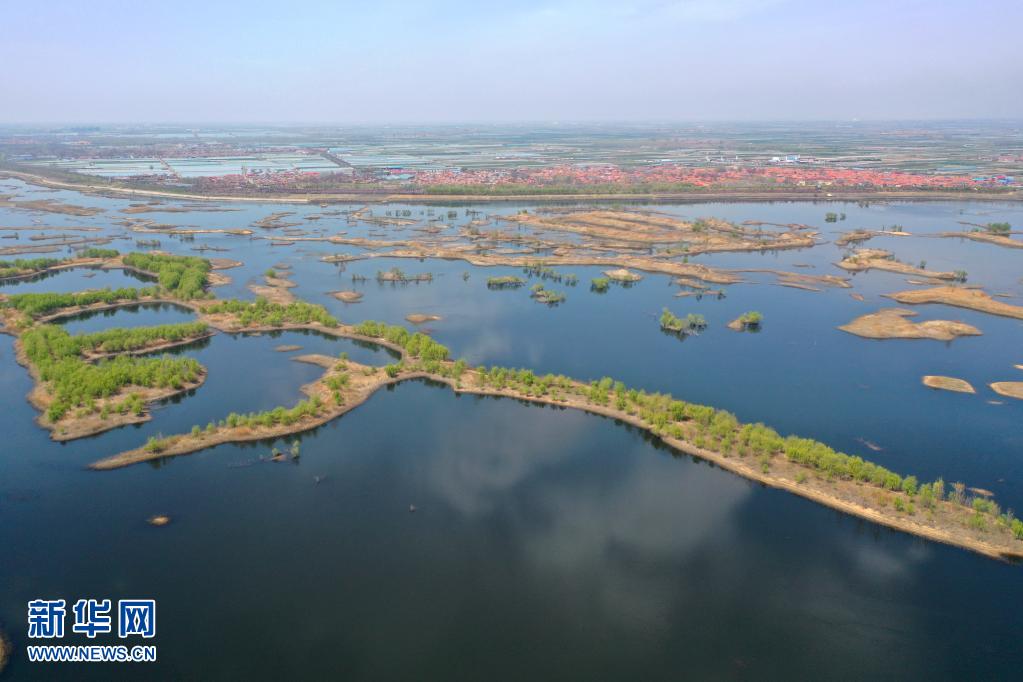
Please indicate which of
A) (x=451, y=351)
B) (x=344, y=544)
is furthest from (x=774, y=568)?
(x=451, y=351)

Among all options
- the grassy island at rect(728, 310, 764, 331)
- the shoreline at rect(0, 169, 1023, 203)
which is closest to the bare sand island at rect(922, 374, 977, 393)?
the grassy island at rect(728, 310, 764, 331)

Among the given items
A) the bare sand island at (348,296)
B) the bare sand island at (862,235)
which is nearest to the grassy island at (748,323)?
the bare sand island at (348,296)

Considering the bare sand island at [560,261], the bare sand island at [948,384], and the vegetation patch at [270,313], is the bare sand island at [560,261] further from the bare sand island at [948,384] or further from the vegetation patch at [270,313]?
the bare sand island at [948,384]

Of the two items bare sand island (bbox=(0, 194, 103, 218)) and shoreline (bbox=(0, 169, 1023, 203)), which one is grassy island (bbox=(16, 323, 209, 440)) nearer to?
bare sand island (bbox=(0, 194, 103, 218))

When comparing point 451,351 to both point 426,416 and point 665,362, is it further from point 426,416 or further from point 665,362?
point 665,362

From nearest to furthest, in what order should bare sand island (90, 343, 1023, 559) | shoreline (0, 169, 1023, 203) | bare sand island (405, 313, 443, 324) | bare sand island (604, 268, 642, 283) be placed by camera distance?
bare sand island (90, 343, 1023, 559) → bare sand island (405, 313, 443, 324) → bare sand island (604, 268, 642, 283) → shoreline (0, 169, 1023, 203)

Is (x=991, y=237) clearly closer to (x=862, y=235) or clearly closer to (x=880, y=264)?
(x=862, y=235)
